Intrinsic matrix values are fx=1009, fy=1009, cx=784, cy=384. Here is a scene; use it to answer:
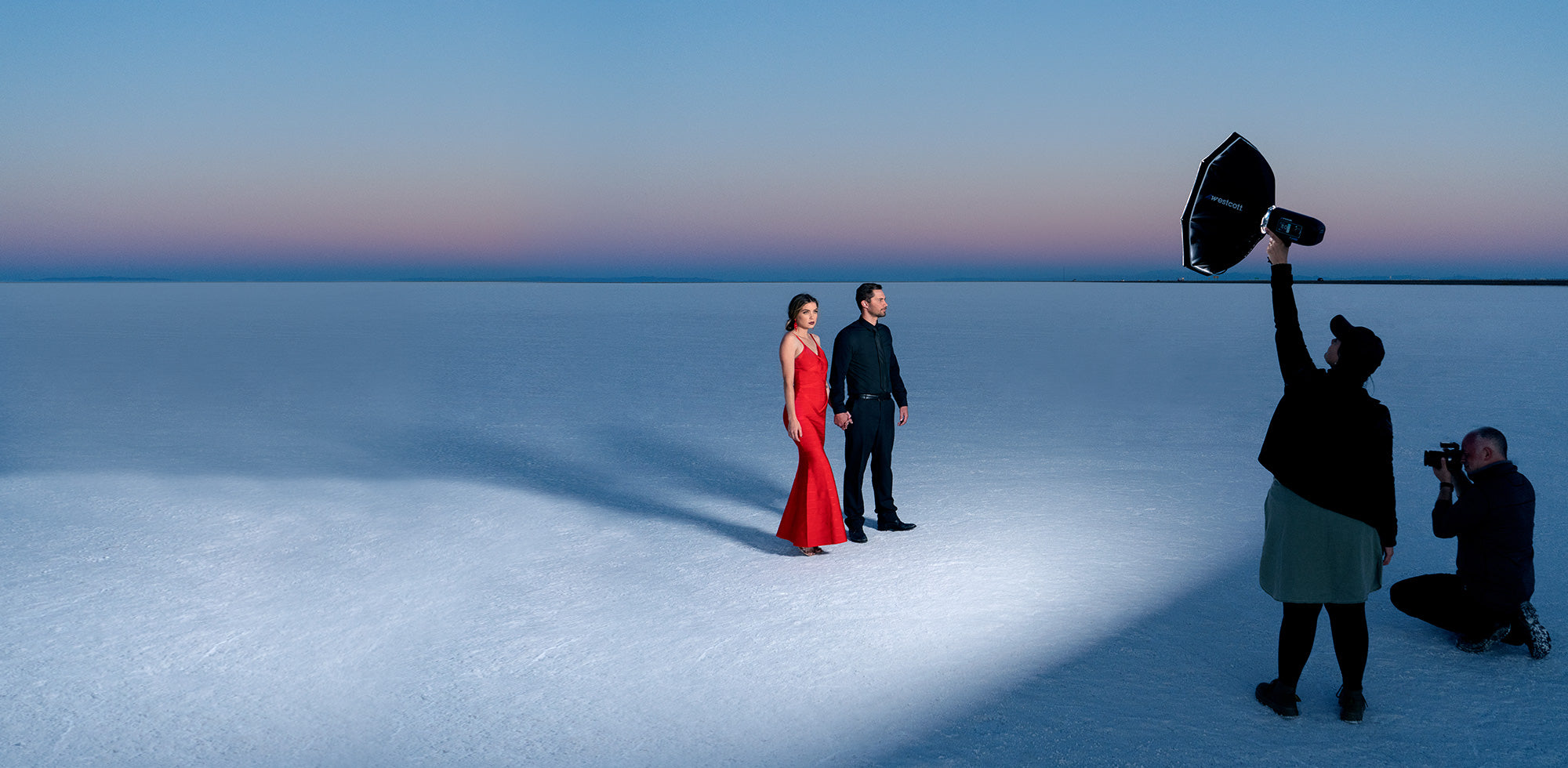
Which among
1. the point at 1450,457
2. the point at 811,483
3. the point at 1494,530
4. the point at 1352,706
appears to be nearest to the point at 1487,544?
the point at 1494,530

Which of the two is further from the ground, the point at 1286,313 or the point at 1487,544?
the point at 1286,313

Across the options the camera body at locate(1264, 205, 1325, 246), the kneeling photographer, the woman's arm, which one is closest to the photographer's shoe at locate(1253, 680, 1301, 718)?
the kneeling photographer

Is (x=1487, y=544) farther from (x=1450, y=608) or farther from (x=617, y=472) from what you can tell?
(x=617, y=472)

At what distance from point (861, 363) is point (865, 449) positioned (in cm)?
56

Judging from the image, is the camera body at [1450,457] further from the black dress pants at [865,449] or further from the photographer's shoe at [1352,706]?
the black dress pants at [865,449]

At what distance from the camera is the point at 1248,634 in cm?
459

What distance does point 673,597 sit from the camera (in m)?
5.22

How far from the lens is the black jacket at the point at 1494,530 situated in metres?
4.00

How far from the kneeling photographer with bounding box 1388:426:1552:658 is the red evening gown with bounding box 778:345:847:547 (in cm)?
298

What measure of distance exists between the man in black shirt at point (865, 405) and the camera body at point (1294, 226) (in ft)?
9.41

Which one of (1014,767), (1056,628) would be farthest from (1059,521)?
(1014,767)

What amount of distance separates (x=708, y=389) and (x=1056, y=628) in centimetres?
1011

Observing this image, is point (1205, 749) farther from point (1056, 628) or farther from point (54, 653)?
point (54, 653)

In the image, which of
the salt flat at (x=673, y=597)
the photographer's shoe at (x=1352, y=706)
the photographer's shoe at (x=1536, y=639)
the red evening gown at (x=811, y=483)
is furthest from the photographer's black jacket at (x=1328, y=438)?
the red evening gown at (x=811, y=483)
